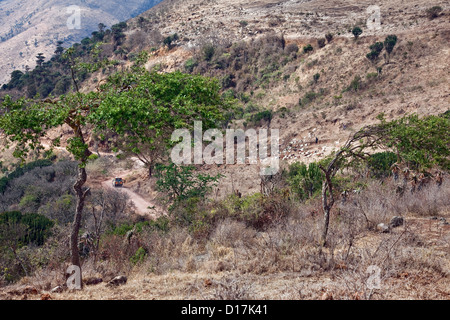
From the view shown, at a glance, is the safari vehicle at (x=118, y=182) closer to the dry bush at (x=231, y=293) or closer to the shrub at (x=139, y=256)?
the shrub at (x=139, y=256)

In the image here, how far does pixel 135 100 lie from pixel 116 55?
141ft

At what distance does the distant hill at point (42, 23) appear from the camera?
277 ft

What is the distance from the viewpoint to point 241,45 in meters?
36.2

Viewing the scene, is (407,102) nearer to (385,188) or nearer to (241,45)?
(385,188)

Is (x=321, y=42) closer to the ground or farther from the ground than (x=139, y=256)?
farther from the ground

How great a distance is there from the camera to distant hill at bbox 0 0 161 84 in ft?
277

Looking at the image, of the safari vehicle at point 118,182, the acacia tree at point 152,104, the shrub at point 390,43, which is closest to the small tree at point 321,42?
the shrub at point 390,43

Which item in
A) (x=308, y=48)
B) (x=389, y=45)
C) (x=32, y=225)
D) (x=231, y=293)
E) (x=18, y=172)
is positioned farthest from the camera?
(x=308, y=48)

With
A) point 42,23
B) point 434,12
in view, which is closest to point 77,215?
point 434,12

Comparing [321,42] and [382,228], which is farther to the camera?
[321,42]

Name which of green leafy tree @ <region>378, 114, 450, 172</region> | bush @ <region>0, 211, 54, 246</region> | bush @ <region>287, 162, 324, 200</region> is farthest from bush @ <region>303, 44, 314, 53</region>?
green leafy tree @ <region>378, 114, 450, 172</region>

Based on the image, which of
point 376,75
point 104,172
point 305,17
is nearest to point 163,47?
point 305,17

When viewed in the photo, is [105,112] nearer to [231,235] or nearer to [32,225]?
[231,235]

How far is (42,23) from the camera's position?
335 feet
